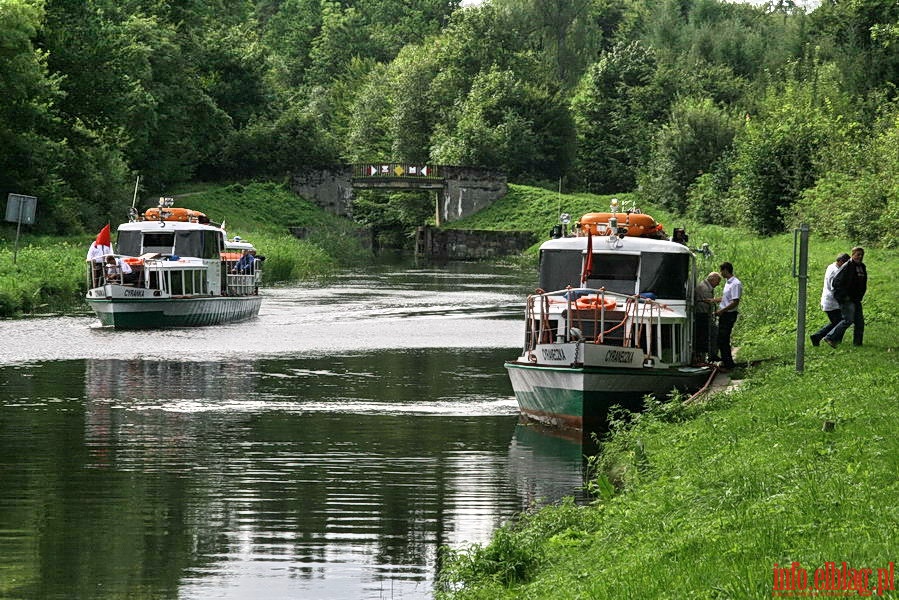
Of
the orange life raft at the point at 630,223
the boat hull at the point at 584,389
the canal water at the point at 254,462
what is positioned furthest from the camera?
the orange life raft at the point at 630,223

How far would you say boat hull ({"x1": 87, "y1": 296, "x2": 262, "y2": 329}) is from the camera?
4028 cm

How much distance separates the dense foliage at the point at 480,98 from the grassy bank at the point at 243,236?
3.17 meters

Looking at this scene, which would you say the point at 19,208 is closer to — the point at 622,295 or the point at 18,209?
the point at 18,209

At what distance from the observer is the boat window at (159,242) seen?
4378 cm

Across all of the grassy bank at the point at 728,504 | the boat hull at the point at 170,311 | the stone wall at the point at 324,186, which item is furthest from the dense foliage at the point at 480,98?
the grassy bank at the point at 728,504

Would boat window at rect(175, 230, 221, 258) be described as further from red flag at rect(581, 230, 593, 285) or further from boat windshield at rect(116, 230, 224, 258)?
red flag at rect(581, 230, 593, 285)

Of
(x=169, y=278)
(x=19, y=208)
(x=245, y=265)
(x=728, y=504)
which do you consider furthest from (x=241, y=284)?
(x=728, y=504)

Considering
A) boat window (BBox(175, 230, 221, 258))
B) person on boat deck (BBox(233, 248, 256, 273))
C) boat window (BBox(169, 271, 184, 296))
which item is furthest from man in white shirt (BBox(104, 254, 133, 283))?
person on boat deck (BBox(233, 248, 256, 273))

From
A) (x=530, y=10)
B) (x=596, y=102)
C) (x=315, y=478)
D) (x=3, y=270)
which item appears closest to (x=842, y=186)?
(x=3, y=270)

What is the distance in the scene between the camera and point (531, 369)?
22797 mm

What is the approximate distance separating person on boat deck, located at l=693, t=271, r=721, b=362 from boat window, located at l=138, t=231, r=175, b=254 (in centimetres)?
2172

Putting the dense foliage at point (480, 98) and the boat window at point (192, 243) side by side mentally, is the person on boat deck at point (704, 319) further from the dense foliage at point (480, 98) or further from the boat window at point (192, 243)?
the boat window at point (192, 243)

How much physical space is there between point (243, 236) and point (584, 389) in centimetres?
5486

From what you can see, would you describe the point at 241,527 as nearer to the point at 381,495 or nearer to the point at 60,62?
the point at 381,495
